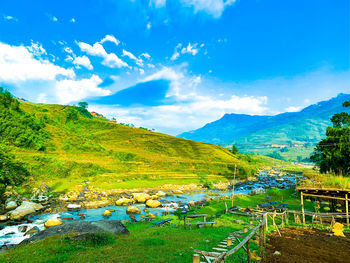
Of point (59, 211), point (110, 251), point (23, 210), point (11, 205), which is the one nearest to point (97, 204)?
point (59, 211)

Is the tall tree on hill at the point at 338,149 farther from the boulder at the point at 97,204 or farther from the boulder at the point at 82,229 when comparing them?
the boulder at the point at 97,204

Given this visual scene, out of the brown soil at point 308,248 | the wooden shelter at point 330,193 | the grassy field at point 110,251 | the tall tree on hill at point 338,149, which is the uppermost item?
the tall tree on hill at point 338,149

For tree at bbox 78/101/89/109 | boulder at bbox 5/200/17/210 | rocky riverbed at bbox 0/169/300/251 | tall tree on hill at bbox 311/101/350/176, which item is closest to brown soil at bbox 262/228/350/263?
rocky riverbed at bbox 0/169/300/251

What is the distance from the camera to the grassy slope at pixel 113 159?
46938 millimetres

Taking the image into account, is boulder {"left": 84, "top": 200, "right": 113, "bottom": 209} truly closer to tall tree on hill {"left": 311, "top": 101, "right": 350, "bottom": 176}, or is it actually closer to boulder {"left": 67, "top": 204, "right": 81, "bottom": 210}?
boulder {"left": 67, "top": 204, "right": 81, "bottom": 210}

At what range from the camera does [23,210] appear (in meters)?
24.6

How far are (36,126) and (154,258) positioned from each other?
73.3 meters

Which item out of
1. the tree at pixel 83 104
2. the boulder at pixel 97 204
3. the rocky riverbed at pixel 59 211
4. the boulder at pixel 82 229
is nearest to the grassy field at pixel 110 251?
the boulder at pixel 82 229

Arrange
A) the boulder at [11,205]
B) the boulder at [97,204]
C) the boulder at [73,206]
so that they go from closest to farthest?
the boulder at [11,205]
the boulder at [73,206]
the boulder at [97,204]

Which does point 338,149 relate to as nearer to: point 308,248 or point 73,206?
point 308,248

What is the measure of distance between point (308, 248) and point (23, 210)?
107ft

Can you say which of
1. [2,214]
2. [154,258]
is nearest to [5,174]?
[2,214]

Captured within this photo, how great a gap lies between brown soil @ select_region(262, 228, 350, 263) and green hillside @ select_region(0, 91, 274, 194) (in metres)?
42.1

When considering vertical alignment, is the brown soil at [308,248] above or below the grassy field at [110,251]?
above
